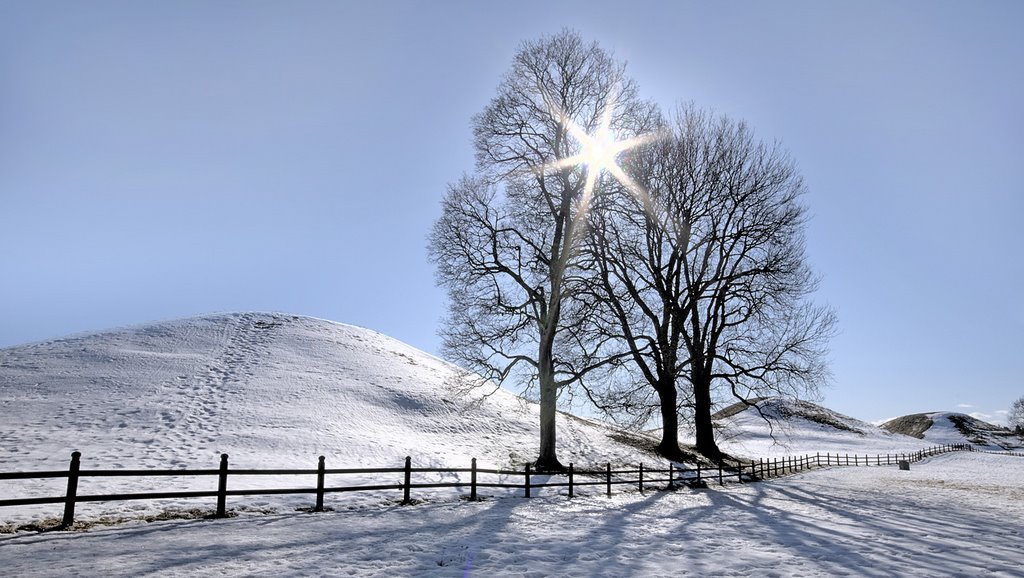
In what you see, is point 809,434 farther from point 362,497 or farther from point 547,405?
point 362,497

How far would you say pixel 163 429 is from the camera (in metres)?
23.0

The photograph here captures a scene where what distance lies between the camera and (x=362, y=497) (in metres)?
15.8

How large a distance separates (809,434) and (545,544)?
7473 centimetres

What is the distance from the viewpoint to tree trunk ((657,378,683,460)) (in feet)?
99.6

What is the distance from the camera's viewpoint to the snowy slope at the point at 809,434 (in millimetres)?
59094

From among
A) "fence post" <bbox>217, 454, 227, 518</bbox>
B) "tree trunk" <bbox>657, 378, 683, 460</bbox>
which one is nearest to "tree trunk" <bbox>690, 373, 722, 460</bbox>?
"tree trunk" <bbox>657, 378, 683, 460</bbox>

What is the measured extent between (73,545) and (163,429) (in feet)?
50.7

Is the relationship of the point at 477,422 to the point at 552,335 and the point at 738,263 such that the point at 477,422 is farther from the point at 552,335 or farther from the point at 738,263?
the point at 738,263

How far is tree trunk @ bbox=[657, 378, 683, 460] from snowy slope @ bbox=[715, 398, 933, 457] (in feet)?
70.0

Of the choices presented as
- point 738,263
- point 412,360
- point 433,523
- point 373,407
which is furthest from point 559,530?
point 412,360

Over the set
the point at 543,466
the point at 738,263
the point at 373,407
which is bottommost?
the point at 543,466

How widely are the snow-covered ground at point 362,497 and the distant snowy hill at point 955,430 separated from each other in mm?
70065

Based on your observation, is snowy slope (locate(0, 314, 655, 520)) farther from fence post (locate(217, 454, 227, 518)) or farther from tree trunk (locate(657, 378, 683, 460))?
fence post (locate(217, 454, 227, 518))

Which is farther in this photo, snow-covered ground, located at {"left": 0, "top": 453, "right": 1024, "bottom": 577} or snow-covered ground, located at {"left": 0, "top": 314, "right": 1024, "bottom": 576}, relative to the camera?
snow-covered ground, located at {"left": 0, "top": 314, "right": 1024, "bottom": 576}
